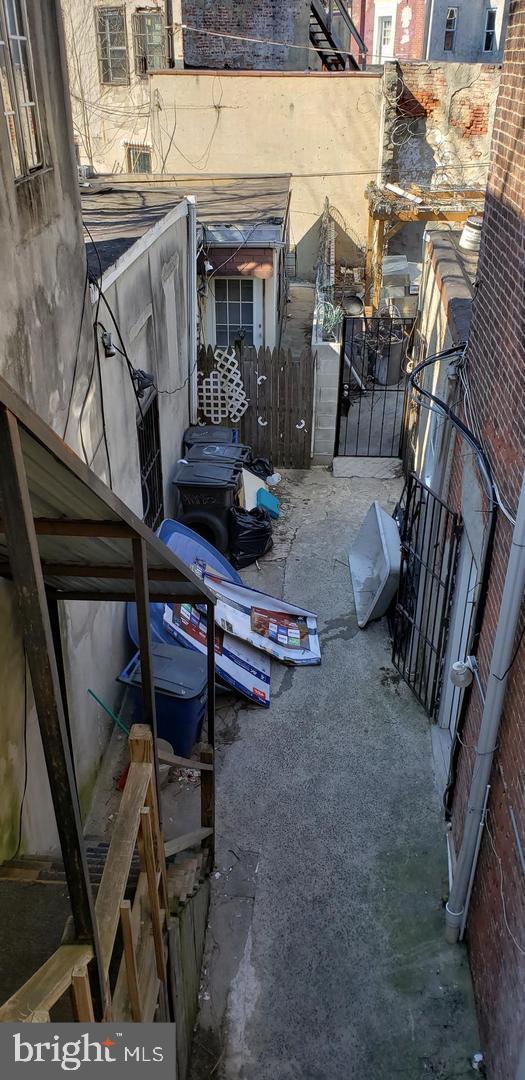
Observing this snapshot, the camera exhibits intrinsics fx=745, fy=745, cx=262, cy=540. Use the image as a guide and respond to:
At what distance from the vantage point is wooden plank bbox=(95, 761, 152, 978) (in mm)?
2713

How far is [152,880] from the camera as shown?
138 inches

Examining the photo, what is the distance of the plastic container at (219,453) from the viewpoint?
1034 cm

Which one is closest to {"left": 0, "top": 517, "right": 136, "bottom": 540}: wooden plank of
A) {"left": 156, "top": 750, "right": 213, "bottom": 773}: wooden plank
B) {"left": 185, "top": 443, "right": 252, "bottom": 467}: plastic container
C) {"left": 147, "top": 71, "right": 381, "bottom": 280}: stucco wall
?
{"left": 156, "top": 750, "right": 213, "bottom": 773}: wooden plank

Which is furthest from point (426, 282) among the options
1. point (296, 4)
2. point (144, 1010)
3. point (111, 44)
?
point (111, 44)

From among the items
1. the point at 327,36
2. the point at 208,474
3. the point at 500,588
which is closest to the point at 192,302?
the point at 208,474

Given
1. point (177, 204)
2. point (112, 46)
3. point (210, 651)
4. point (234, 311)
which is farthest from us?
point (112, 46)

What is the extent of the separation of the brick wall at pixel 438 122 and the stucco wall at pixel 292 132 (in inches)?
23.6

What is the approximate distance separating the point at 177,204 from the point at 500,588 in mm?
7717

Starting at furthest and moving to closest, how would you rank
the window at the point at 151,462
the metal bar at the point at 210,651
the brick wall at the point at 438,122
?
the brick wall at the point at 438,122
the window at the point at 151,462
the metal bar at the point at 210,651

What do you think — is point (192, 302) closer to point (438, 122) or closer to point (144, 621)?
point (144, 621)

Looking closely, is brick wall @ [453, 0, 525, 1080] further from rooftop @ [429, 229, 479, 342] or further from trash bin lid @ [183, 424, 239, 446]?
trash bin lid @ [183, 424, 239, 446]

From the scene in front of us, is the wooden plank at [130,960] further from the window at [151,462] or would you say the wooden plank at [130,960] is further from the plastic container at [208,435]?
the plastic container at [208,435]

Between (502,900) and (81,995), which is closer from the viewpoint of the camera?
(81,995)

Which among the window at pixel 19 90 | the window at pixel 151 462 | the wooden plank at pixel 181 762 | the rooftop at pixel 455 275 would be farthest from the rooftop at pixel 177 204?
the wooden plank at pixel 181 762
